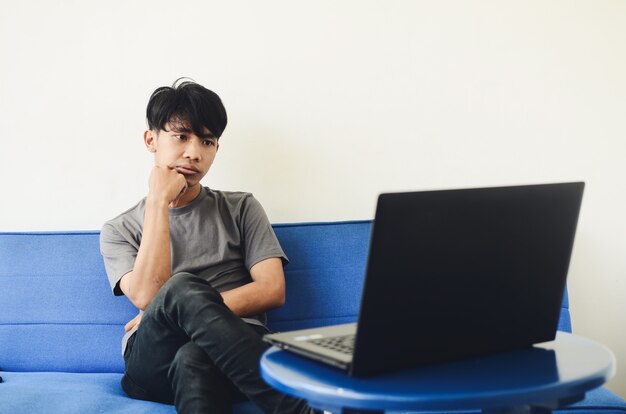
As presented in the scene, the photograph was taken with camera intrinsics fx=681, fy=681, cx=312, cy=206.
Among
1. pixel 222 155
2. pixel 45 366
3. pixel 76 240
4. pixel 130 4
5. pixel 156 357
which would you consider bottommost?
pixel 45 366

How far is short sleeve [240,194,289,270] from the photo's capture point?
1905 mm

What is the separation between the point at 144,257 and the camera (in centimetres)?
177

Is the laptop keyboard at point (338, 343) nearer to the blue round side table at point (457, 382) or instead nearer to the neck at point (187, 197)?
the blue round side table at point (457, 382)

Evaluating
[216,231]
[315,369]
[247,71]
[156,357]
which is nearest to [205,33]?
[247,71]

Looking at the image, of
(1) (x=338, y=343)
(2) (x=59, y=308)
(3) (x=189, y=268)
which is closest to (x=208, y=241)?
(3) (x=189, y=268)

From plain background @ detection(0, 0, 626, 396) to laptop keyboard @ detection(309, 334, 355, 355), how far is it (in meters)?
1.19

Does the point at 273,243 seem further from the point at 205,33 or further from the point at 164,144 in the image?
the point at 205,33

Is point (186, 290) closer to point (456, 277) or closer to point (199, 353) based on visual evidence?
point (199, 353)

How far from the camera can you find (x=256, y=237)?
1.94 m

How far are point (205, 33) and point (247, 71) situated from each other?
0.62 ft

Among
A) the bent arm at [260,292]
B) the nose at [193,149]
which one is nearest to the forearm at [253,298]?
the bent arm at [260,292]

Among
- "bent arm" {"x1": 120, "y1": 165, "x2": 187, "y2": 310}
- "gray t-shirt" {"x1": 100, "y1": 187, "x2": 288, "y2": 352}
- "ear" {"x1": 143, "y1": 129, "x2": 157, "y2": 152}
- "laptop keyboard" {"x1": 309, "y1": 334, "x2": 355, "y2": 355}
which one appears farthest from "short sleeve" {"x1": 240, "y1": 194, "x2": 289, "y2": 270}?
"laptop keyboard" {"x1": 309, "y1": 334, "x2": 355, "y2": 355}

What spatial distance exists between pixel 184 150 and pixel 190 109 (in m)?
0.12

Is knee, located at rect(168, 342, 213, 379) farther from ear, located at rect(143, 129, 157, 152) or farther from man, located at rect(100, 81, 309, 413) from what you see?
ear, located at rect(143, 129, 157, 152)
